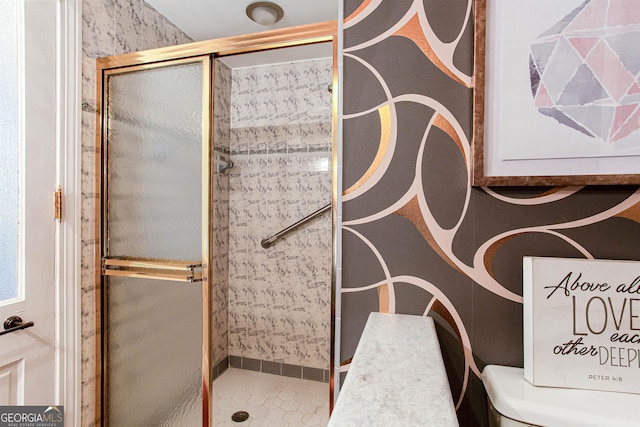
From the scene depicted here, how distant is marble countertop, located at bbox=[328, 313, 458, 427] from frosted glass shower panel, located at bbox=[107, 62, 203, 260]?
932mm

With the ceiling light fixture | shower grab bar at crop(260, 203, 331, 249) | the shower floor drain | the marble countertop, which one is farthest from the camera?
shower grab bar at crop(260, 203, 331, 249)

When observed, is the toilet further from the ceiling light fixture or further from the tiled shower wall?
the ceiling light fixture

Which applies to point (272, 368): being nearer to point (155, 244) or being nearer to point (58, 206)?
point (155, 244)

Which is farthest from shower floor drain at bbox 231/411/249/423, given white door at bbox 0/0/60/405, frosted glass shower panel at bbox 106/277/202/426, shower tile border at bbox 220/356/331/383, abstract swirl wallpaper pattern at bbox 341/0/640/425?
abstract swirl wallpaper pattern at bbox 341/0/640/425

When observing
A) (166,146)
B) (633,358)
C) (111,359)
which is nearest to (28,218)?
(166,146)

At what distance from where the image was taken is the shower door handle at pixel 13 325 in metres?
1.01

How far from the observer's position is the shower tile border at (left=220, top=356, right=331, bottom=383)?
7.16ft

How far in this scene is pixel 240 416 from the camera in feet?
6.01

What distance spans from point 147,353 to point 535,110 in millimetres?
1732

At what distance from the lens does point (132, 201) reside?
135 centimetres

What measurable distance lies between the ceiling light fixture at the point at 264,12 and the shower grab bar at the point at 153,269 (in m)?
1.35

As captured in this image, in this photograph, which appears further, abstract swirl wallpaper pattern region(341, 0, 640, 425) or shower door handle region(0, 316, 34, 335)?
shower door handle region(0, 316, 34, 335)

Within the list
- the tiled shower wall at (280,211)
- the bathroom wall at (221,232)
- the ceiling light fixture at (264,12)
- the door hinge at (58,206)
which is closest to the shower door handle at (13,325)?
the door hinge at (58,206)

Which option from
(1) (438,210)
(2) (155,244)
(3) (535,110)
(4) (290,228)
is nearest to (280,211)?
(4) (290,228)
